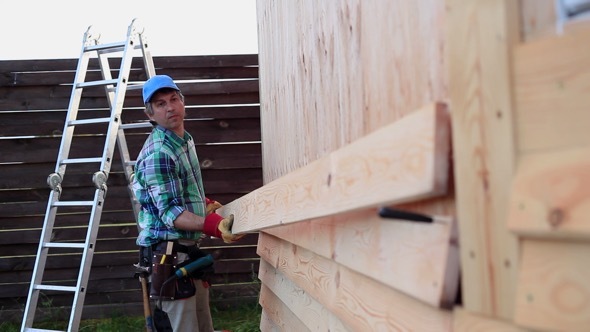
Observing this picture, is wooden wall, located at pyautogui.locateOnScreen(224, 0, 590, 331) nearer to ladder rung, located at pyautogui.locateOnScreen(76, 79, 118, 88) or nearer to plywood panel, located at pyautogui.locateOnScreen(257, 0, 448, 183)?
plywood panel, located at pyautogui.locateOnScreen(257, 0, 448, 183)

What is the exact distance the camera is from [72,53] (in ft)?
22.2

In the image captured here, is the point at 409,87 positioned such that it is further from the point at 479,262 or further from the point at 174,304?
the point at 174,304

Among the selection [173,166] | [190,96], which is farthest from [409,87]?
[190,96]

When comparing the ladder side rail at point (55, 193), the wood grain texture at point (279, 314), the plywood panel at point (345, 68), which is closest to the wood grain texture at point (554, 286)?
the plywood panel at point (345, 68)

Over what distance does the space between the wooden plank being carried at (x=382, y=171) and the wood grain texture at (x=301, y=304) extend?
47 centimetres

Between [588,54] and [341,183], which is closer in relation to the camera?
[588,54]

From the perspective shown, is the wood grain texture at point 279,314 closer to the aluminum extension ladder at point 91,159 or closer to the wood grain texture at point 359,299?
the wood grain texture at point 359,299

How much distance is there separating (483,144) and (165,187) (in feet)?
10.1

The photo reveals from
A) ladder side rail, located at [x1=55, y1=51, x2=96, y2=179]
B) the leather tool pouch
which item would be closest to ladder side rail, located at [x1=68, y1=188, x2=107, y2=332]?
ladder side rail, located at [x1=55, y1=51, x2=96, y2=179]

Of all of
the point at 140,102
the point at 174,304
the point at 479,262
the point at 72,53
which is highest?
the point at 72,53

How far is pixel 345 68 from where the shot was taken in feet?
7.94

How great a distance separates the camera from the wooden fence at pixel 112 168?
6.24 m

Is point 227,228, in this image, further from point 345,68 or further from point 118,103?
point 118,103

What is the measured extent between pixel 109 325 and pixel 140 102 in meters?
1.86
